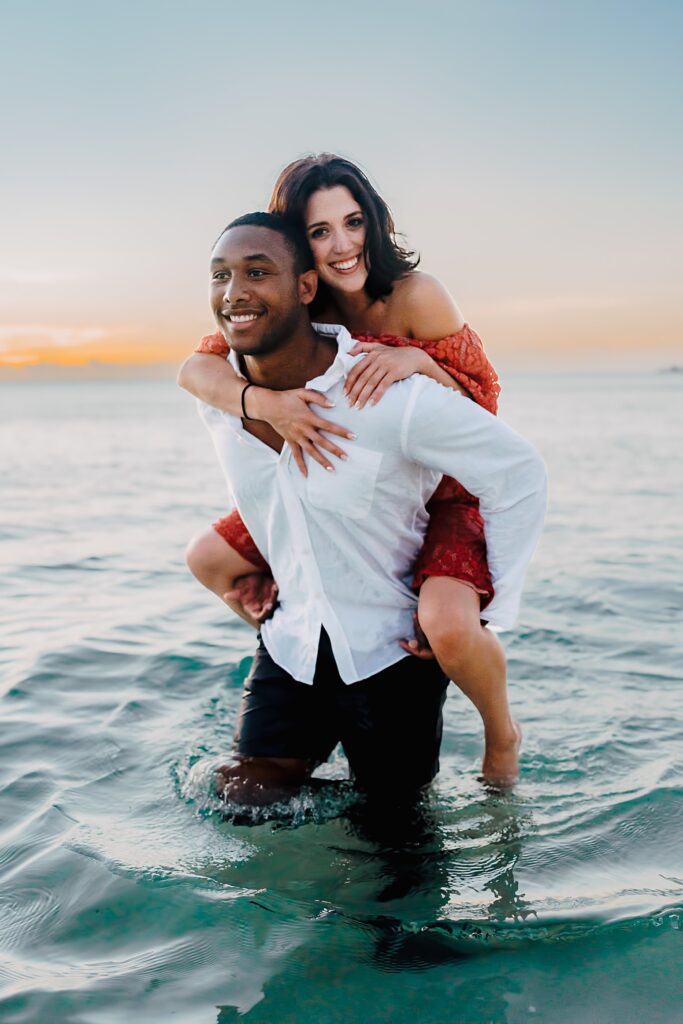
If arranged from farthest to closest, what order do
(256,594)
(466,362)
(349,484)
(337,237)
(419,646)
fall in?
(256,594)
(337,237)
(466,362)
(419,646)
(349,484)

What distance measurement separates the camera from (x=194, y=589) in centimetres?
729

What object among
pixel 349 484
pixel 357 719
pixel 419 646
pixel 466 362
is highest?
pixel 466 362

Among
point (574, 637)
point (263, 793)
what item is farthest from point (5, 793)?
point (574, 637)

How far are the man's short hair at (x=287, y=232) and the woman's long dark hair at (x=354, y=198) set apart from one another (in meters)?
0.37

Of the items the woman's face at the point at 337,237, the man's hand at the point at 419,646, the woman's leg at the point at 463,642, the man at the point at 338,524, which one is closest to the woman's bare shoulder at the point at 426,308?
the woman's face at the point at 337,237

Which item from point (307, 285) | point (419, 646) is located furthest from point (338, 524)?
point (307, 285)

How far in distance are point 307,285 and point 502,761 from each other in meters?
1.80

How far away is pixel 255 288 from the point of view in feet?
9.80

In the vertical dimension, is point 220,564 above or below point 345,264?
below

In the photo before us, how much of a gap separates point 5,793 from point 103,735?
0.65 meters

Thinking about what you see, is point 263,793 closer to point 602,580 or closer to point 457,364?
point 457,364

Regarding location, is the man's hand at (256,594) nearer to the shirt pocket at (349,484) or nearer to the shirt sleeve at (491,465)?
the shirt pocket at (349,484)

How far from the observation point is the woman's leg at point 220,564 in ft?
12.2

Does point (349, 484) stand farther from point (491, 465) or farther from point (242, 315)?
point (242, 315)
